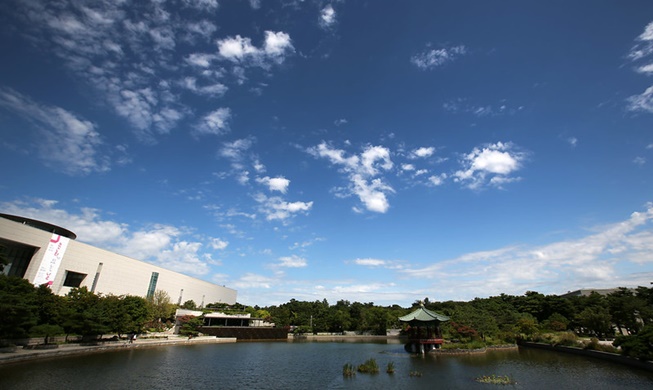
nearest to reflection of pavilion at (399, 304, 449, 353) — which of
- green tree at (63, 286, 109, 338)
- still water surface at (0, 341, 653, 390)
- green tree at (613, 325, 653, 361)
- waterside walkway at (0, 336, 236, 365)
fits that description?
still water surface at (0, 341, 653, 390)

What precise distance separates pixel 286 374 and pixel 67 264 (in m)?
51.8

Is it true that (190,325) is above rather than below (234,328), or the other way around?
above

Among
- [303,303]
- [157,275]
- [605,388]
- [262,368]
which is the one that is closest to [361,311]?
[303,303]

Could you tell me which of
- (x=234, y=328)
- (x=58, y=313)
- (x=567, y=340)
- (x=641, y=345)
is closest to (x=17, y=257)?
(x=58, y=313)

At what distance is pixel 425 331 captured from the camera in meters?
49.3

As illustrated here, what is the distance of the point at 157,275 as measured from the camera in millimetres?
87062

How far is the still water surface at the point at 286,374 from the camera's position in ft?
75.9

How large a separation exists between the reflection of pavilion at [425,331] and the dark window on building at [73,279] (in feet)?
200

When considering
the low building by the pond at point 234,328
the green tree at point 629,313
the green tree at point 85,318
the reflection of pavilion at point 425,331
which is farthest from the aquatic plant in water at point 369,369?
the low building by the pond at point 234,328

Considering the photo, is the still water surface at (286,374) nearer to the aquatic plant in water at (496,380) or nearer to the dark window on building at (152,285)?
the aquatic plant in water at (496,380)

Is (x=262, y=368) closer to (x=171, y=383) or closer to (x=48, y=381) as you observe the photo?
(x=171, y=383)

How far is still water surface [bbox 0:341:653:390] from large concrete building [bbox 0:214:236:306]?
1623 cm

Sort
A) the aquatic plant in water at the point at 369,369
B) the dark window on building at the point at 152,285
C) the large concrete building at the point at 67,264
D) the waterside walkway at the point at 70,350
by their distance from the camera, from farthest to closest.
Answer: the dark window on building at the point at 152,285, the large concrete building at the point at 67,264, the aquatic plant in water at the point at 369,369, the waterside walkway at the point at 70,350

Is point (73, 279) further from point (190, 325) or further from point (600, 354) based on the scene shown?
point (600, 354)
